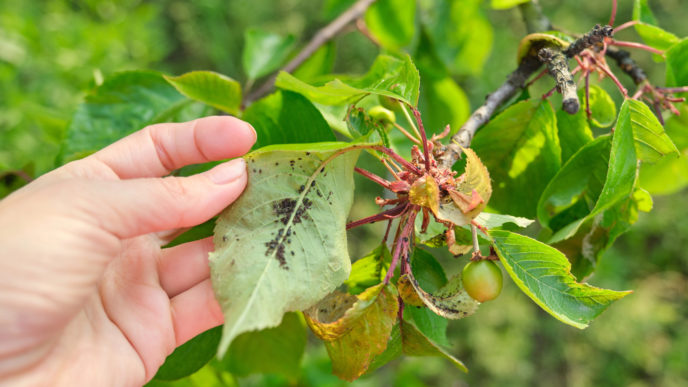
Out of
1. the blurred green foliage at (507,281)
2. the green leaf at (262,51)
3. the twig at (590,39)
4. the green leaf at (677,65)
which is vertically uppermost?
the twig at (590,39)

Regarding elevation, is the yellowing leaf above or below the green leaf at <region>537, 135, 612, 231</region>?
below

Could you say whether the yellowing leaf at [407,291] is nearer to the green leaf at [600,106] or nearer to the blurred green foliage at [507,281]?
the green leaf at [600,106]

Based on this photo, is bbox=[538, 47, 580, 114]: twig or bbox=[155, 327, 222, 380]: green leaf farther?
bbox=[155, 327, 222, 380]: green leaf

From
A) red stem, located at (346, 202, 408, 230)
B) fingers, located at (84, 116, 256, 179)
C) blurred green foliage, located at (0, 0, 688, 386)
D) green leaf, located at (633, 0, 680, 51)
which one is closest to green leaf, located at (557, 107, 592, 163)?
green leaf, located at (633, 0, 680, 51)

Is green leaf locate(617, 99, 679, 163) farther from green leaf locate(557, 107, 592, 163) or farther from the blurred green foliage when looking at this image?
the blurred green foliage

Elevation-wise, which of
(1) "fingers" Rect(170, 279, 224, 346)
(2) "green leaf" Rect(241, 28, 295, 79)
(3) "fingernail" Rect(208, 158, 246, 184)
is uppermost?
(3) "fingernail" Rect(208, 158, 246, 184)

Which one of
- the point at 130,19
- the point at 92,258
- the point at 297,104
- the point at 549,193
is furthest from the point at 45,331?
the point at 130,19

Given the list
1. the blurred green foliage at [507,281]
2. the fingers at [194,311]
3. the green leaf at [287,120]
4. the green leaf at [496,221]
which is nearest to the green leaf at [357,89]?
the green leaf at [287,120]
